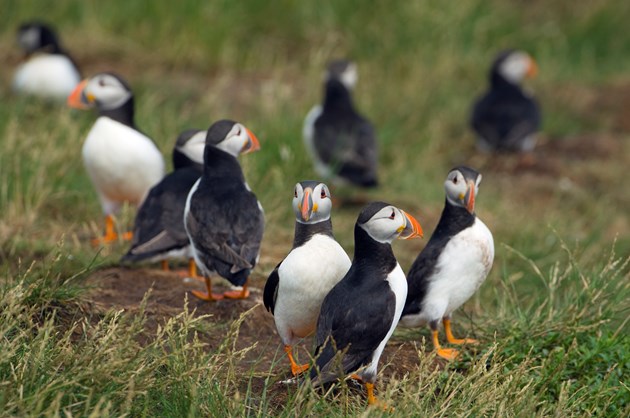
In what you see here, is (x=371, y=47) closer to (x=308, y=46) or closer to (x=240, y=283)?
(x=308, y=46)

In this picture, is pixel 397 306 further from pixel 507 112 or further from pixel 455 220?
pixel 507 112

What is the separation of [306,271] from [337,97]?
5.20m

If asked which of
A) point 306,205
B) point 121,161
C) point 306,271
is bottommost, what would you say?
point 121,161

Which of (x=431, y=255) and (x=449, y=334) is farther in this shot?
(x=449, y=334)

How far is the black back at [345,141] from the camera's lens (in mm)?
9039

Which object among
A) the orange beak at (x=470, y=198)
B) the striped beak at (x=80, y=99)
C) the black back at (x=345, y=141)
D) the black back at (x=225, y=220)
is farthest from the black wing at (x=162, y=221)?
the black back at (x=345, y=141)

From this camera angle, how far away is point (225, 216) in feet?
17.8

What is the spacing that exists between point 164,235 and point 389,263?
184 centimetres

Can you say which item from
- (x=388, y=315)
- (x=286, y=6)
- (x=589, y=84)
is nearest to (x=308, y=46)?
(x=286, y=6)

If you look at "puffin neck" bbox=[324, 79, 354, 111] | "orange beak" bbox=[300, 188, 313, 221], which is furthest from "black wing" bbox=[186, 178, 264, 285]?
"puffin neck" bbox=[324, 79, 354, 111]

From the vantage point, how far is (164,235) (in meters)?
5.95

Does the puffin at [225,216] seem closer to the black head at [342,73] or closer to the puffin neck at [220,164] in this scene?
the puffin neck at [220,164]

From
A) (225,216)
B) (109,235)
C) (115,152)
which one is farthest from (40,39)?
(225,216)

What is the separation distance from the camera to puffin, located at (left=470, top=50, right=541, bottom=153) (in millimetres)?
11031
